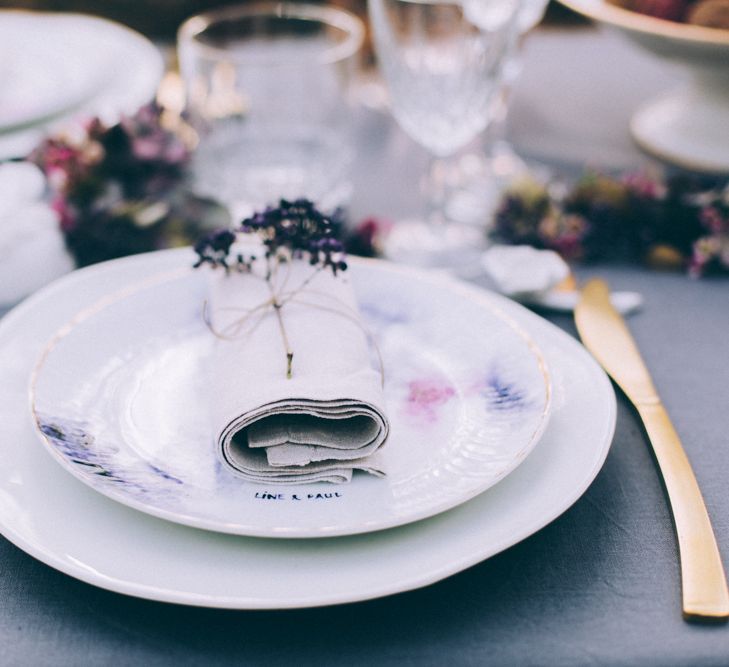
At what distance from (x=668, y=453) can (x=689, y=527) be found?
6cm

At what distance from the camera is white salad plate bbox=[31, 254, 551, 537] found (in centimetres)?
39

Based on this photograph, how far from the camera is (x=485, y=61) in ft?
2.40

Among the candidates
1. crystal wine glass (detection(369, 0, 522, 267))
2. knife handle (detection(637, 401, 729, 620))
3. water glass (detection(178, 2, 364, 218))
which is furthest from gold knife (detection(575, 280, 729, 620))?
water glass (detection(178, 2, 364, 218))

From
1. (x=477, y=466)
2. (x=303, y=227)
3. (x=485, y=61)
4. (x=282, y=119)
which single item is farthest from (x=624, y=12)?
(x=477, y=466)

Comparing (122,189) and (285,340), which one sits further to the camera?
(122,189)

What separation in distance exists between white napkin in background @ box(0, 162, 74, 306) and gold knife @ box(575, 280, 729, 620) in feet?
1.34

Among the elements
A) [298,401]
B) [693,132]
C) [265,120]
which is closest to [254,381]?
[298,401]

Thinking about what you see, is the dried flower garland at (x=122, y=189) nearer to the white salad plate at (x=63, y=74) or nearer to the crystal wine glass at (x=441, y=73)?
the white salad plate at (x=63, y=74)

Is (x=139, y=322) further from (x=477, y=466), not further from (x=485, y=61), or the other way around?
(x=485, y=61)

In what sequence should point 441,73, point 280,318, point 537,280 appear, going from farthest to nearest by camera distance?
point 441,73, point 537,280, point 280,318

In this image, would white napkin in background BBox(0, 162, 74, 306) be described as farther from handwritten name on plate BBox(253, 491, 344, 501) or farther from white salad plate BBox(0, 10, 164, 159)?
handwritten name on plate BBox(253, 491, 344, 501)

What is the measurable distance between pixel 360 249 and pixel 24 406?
1.02 feet

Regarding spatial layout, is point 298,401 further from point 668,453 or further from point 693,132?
point 693,132

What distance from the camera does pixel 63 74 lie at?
960 mm
